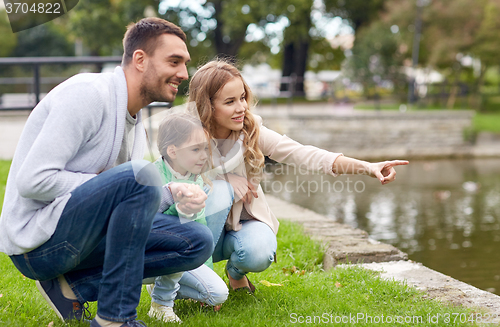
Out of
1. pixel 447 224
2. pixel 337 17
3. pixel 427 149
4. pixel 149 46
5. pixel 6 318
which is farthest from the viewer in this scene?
pixel 337 17

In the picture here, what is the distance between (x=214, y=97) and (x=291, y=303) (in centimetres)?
102

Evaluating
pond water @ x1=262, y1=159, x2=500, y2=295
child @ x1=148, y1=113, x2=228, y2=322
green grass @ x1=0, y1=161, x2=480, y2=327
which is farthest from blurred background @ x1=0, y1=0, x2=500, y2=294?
green grass @ x1=0, y1=161, x2=480, y2=327

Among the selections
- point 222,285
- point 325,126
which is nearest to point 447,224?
point 222,285

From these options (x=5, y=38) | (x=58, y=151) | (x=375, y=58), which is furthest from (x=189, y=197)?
(x=5, y=38)

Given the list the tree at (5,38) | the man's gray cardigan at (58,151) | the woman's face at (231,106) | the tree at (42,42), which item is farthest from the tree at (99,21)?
the man's gray cardigan at (58,151)

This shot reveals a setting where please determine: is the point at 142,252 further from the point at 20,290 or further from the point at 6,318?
the point at 20,290

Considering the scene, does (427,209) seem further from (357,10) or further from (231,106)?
(357,10)

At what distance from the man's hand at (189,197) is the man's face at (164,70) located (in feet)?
1.10

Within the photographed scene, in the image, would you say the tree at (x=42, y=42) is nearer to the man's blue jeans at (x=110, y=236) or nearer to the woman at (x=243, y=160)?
the woman at (x=243, y=160)

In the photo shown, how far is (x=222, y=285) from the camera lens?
2146 millimetres

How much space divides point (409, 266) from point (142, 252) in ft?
5.99

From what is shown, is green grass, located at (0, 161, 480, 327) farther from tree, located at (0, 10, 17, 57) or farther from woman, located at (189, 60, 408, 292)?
tree, located at (0, 10, 17, 57)

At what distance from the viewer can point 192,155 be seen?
6.97 feet

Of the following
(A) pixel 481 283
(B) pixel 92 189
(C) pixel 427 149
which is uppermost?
(B) pixel 92 189
